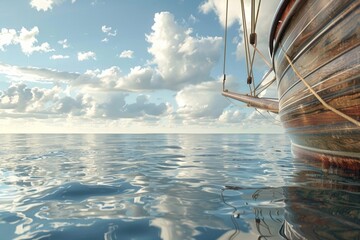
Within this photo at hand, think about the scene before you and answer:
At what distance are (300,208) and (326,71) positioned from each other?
2.30m

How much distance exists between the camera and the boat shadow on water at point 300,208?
2.63 m

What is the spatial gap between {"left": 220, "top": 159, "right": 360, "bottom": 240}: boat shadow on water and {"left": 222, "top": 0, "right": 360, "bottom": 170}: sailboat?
1.77 feet

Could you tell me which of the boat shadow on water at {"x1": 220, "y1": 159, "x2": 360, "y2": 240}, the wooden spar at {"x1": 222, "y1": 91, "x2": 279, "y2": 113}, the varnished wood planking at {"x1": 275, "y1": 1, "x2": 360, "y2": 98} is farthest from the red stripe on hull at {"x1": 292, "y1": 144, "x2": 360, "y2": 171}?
the wooden spar at {"x1": 222, "y1": 91, "x2": 279, "y2": 113}

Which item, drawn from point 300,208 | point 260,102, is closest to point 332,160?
point 300,208

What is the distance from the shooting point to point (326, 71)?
445 centimetres

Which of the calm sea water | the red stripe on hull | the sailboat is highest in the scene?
the sailboat

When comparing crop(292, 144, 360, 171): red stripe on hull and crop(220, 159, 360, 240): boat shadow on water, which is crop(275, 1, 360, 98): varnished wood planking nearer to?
crop(292, 144, 360, 171): red stripe on hull

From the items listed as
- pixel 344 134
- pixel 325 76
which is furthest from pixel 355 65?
pixel 344 134

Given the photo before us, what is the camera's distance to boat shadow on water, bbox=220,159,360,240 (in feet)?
8.62

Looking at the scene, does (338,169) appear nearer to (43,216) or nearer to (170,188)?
(170,188)

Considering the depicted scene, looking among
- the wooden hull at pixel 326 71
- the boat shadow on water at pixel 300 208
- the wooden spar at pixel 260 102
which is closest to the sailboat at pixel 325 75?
the wooden hull at pixel 326 71

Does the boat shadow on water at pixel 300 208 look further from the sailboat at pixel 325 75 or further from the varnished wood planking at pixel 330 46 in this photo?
the varnished wood planking at pixel 330 46

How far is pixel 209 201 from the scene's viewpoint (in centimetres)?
406

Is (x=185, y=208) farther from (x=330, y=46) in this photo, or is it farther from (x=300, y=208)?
(x=330, y=46)
